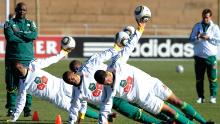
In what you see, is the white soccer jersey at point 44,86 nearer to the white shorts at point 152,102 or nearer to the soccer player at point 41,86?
the soccer player at point 41,86

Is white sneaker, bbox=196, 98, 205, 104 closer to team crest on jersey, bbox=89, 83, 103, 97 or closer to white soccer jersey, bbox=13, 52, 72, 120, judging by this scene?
white soccer jersey, bbox=13, 52, 72, 120

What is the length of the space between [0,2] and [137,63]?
19392 mm

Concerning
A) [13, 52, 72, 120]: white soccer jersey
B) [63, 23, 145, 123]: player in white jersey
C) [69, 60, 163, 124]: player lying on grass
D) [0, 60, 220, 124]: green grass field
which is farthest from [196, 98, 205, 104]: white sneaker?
[63, 23, 145, 123]: player in white jersey

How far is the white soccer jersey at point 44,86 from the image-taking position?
1530cm

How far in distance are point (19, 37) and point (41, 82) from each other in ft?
5.06

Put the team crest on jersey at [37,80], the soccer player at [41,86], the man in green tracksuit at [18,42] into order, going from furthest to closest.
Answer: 1. the man in green tracksuit at [18,42]
2. the team crest on jersey at [37,80]
3. the soccer player at [41,86]

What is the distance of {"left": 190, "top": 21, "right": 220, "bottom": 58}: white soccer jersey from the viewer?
1980 cm

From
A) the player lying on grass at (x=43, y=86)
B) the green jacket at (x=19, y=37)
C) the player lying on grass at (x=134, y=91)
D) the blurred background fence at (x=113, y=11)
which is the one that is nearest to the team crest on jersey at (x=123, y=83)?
the player lying on grass at (x=134, y=91)

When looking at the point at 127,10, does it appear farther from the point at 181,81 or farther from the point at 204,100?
the point at 204,100

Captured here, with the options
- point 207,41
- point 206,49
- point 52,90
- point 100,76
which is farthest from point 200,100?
point 100,76

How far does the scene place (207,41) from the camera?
20.0 m

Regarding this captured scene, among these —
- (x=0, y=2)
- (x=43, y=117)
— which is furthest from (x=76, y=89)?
(x=0, y=2)

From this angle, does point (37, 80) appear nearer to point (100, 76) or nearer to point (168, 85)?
point (100, 76)

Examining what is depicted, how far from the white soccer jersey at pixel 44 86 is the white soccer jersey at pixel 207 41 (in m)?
4.97
